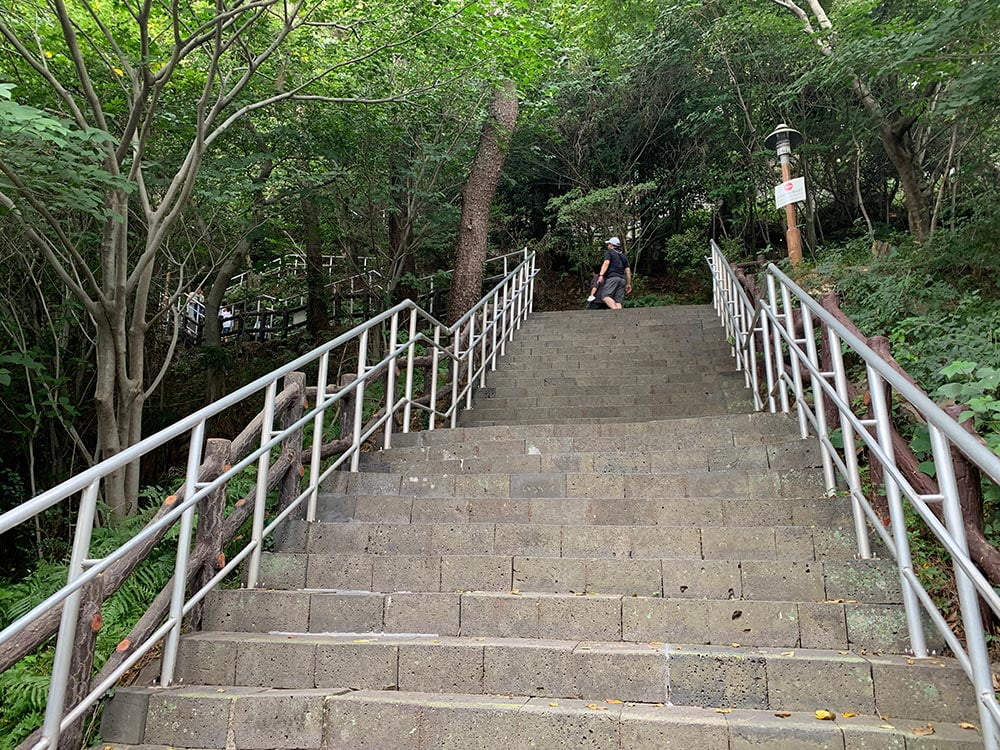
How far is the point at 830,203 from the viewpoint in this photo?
13586mm

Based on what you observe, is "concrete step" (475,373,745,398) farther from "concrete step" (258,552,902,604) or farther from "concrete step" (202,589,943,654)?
"concrete step" (202,589,943,654)

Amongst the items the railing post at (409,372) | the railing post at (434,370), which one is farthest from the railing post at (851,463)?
the railing post at (434,370)

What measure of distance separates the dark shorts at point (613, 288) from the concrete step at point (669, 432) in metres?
5.68

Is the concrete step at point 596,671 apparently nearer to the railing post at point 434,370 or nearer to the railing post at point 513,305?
the railing post at point 434,370

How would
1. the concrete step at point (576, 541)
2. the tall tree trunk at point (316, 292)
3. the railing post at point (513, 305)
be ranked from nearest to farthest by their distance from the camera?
1. the concrete step at point (576, 541)
2. the railing post at point (513, 305)
3. the tall tree trunk at point (316, 292)

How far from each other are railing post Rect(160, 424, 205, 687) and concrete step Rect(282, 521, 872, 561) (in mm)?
811

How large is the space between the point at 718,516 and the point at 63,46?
6341 mm

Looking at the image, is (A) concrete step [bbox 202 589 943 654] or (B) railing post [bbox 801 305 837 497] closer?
(A) concrete step [bbox 202 589 943 654]

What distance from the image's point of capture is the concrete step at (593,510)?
10.6 ft

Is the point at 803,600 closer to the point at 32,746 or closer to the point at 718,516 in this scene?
the point at 718,516

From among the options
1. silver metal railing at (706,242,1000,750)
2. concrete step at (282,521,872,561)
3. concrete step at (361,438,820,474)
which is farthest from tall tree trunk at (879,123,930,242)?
concrete step at (282,521,872,561)

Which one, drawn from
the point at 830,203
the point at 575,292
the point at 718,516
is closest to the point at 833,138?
the point at 830,203

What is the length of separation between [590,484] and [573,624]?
118 centimetres

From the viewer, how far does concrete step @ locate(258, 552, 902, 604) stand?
2.72 m
